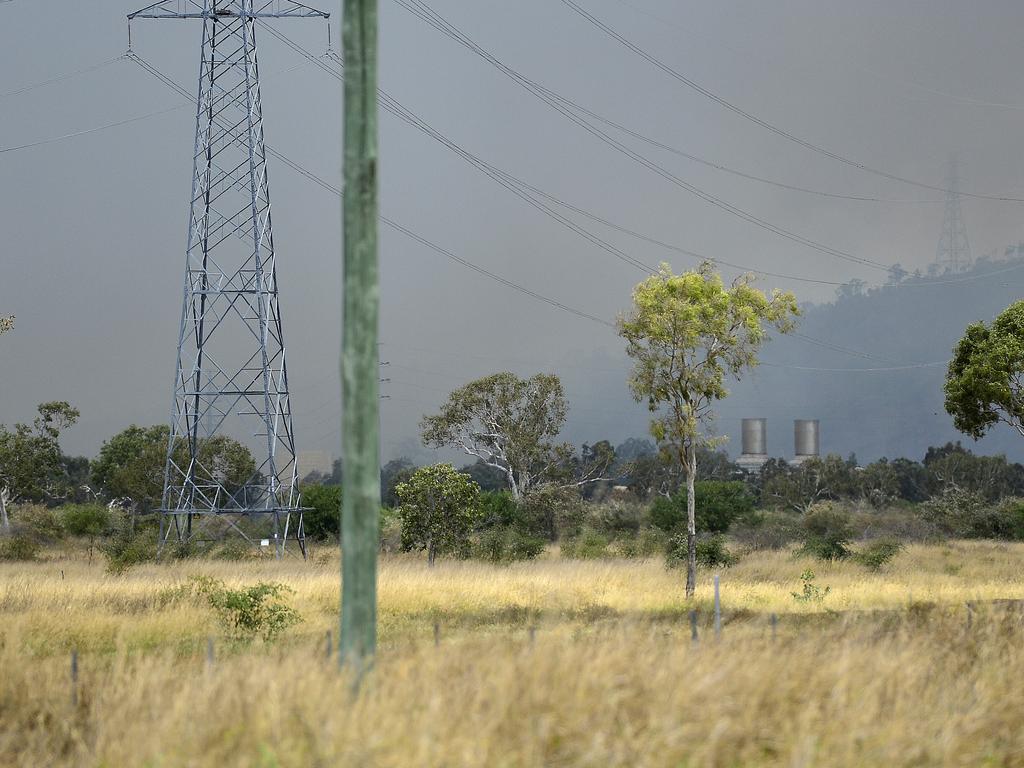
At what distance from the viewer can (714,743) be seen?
894 cm

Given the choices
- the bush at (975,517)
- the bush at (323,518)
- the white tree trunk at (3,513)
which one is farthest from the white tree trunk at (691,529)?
the white tree trunk at (3,513)

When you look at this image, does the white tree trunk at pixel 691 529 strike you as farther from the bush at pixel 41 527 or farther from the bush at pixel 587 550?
the bush at pixel 41 527

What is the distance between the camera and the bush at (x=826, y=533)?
45781 millimetres

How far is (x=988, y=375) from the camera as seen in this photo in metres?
46.4

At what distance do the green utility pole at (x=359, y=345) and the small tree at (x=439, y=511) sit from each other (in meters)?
36.9

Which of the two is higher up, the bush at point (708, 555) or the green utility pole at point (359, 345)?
the green utility pole at point (359, 345)

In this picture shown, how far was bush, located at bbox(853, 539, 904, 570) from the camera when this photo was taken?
42.5 metres

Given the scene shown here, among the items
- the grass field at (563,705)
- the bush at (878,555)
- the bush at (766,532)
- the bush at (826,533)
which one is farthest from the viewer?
the bush at (766,532)

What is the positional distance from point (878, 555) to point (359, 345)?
3679 centimetres

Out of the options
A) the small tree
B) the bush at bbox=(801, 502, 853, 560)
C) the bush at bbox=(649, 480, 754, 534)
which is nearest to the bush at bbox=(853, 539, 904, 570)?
the bush at bbox=(801, 502, 853, 560)

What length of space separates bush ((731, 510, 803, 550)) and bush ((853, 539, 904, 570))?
7.17 m

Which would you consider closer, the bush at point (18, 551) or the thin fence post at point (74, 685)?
the thin fence post at point (74, 685)

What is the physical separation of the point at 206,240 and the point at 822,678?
39830 millimetres

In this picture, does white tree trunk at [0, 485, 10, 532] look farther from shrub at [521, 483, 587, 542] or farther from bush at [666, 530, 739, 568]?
bush at [666, 530, 739, 568]
